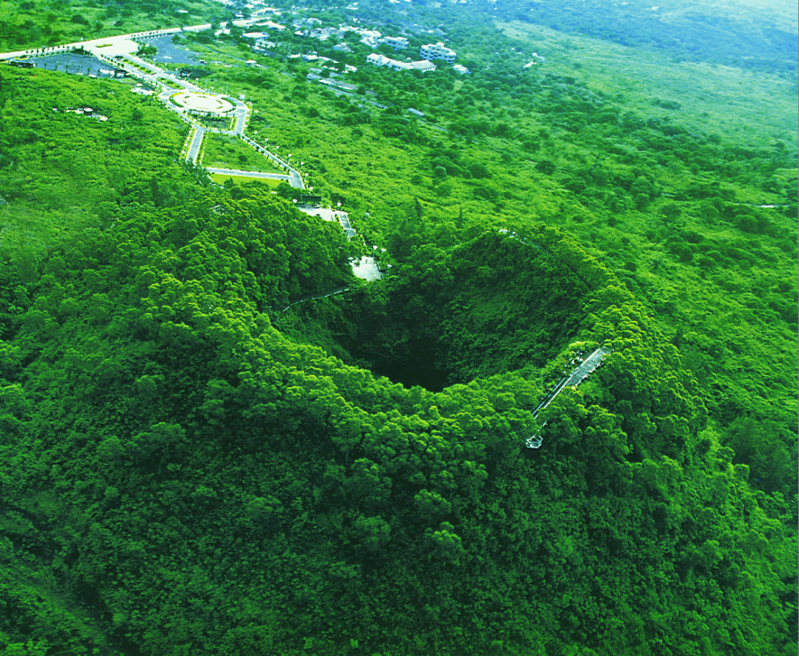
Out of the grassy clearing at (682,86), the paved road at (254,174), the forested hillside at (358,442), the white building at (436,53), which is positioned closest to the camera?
the forested hillside at (358,442)

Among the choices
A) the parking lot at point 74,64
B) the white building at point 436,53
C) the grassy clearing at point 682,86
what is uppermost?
the parking lot at point 74,64

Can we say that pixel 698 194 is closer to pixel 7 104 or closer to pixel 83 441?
pixel 83 441

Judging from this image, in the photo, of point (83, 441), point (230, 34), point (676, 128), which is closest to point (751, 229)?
point (676, 128)

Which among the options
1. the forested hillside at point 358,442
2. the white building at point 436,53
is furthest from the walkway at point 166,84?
the white building at point 436,53

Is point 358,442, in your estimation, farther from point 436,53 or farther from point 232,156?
point 436,53

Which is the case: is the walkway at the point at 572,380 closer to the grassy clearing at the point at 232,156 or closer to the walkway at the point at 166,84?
the walkway at the point at 166,84

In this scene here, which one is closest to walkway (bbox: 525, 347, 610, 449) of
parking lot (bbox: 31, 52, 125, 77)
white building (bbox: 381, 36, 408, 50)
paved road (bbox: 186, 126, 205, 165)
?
paved road (bbox: 186, 126, 205, 165)

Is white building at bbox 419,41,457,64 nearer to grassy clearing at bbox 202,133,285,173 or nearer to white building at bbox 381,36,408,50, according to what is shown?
→ white building at bbox 381,36,408,50
